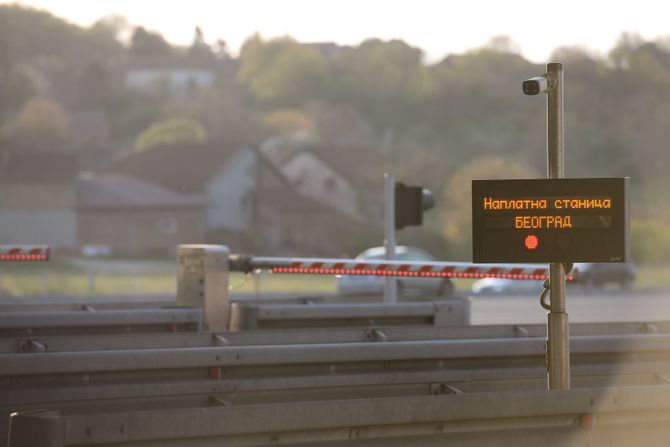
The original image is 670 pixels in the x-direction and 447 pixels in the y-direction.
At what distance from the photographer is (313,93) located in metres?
101

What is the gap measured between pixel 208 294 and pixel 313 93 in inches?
3427

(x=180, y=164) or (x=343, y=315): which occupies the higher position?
(x=180, y=164)

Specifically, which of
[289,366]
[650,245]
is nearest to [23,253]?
[289,366]

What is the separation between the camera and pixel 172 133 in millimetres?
99875

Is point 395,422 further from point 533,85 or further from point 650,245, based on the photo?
point 650,245

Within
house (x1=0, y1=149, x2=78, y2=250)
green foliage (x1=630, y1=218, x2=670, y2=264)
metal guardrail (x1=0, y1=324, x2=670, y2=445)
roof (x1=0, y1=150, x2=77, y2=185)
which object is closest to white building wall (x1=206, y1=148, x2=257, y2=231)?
house (x1=0, y1=149, x2=78, y2=250)

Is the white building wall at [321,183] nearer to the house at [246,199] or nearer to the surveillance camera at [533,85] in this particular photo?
the house at [246,199]

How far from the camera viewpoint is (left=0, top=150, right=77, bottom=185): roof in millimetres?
76188

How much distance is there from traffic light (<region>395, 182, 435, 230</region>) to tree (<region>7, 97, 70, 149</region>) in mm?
79363

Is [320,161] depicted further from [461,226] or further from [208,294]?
[208,294]

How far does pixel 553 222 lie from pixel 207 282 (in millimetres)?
7199

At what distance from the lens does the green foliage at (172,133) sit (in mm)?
98188

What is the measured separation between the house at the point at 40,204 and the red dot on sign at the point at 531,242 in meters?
68.6

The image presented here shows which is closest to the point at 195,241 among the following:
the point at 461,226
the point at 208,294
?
the point at 461,226
